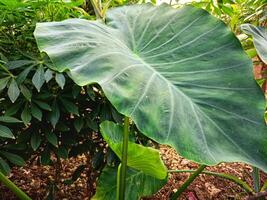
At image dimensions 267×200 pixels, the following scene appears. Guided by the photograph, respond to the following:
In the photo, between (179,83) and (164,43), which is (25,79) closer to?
(164,43)

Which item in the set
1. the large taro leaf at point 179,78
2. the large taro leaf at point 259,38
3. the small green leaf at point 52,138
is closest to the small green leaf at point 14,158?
the small green leaf at point 52,138

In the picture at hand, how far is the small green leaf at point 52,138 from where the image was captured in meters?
1.20

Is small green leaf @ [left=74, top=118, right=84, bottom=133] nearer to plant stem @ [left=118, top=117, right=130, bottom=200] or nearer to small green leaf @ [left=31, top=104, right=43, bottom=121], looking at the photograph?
small green leaf @ [left=31, top=104, right=43, bottom=121]

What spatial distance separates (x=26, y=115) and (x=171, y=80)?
55cm

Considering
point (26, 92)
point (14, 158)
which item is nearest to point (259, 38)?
point (26, 92)

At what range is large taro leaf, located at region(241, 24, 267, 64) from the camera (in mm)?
917

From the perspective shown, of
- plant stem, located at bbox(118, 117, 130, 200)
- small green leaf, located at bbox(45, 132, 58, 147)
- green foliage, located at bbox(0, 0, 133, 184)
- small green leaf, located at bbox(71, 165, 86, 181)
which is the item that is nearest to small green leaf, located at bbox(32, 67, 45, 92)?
green foliage, located at bbox(0, 0, 133, 184)

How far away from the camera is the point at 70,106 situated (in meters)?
1.19

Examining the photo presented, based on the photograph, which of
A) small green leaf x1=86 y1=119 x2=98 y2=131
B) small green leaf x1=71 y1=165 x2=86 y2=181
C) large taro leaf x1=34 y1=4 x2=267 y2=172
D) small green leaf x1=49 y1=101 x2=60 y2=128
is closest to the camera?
large taro leaf x1=34 y1=4 x2=267 y2=172

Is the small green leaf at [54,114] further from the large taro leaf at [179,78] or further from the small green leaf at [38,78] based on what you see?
the large taro leaf at [179,78]

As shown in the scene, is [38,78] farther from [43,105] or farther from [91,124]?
[91,124]

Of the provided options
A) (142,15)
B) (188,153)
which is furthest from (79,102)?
(188,153)

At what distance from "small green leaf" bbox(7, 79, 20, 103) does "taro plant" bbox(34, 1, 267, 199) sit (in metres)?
0.30

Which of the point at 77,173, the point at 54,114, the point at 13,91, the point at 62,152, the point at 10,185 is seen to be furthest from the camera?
the point at 77,173
